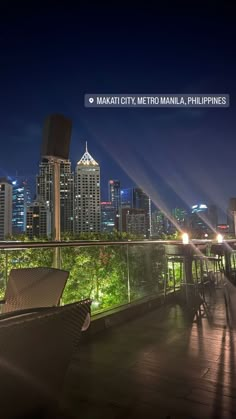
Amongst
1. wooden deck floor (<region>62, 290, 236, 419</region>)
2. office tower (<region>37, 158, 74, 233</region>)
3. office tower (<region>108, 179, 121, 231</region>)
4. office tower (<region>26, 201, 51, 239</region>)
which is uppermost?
office tower (<region>108, 179, 121, 231</region>)

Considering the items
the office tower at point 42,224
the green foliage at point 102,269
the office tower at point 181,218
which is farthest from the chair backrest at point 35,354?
the office tower at point 181,218

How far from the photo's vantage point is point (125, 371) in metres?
2.41

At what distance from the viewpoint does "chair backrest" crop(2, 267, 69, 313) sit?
2.13 m

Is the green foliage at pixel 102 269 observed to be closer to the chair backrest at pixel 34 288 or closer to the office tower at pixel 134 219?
the chair backrest at pixel 34 288

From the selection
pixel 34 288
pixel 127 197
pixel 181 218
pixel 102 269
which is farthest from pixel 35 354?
pixel 127 197

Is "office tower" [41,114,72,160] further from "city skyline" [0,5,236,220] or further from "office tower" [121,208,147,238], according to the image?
"office tower" [121,208,147,238]

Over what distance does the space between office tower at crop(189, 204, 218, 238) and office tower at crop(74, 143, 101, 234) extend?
3.39 metres

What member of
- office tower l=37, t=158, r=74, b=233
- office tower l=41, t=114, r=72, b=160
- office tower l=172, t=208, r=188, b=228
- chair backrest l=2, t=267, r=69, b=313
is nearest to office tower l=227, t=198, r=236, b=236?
office tower l=172, t=208, r=188, b=228

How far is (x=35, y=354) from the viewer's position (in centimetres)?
100

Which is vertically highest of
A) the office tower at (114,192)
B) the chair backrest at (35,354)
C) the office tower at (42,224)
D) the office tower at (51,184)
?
the office tower at (114,192)

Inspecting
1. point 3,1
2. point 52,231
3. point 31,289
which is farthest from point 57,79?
point 31,289

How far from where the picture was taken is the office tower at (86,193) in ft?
32.8

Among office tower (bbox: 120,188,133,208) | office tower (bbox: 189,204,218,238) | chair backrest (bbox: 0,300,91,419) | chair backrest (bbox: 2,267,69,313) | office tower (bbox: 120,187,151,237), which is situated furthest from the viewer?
office tower (bbox: 120,188,133,208)

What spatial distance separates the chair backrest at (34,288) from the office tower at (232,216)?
28.2 feet
